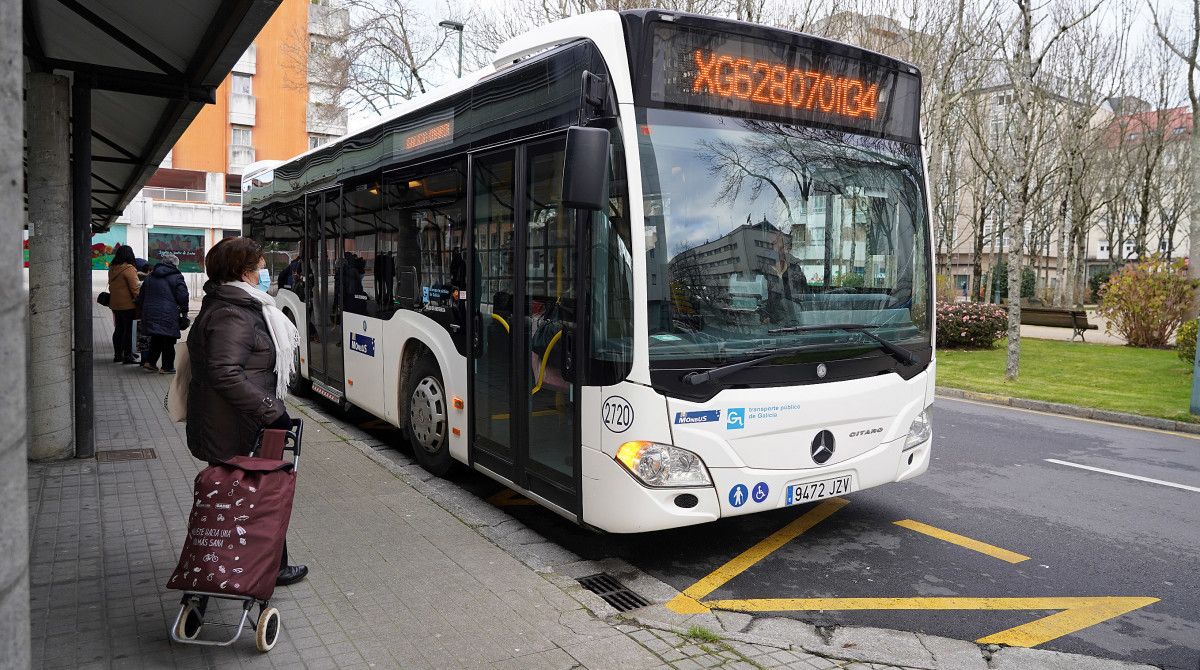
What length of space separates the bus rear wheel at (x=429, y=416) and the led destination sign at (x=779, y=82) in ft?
10.5

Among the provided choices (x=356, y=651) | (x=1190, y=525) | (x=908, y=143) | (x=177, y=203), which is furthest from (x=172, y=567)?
(x=177, y=203)

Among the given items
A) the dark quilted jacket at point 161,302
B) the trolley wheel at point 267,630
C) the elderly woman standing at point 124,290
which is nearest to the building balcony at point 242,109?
the elderly woman standing at point 124,290

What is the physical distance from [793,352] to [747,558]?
1452 mm

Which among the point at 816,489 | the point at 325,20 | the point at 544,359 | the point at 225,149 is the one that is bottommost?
the point at 816,489

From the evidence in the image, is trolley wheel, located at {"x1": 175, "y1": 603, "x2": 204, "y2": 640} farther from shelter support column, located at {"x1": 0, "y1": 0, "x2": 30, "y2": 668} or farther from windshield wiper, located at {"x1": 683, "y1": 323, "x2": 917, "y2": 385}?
windshield wiper, located at {"x1": 683, "y1": 323, "x2": 917, "y2": 385}

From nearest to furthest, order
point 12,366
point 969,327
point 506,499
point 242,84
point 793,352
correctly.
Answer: point 12,366 < point 793,352 < point 506,499 < point 969,327 < point 242,84

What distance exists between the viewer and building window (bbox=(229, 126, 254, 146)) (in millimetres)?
47781

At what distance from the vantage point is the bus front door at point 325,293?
9.12 m

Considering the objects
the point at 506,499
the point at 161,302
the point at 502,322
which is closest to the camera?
the point at 502,322

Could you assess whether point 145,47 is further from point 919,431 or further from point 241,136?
point 241,136

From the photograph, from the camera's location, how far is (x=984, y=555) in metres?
5.54

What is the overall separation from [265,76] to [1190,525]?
1983 inches

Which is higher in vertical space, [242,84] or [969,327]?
[242,84]

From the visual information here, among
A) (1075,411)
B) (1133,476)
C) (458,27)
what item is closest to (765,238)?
(1133,476)
